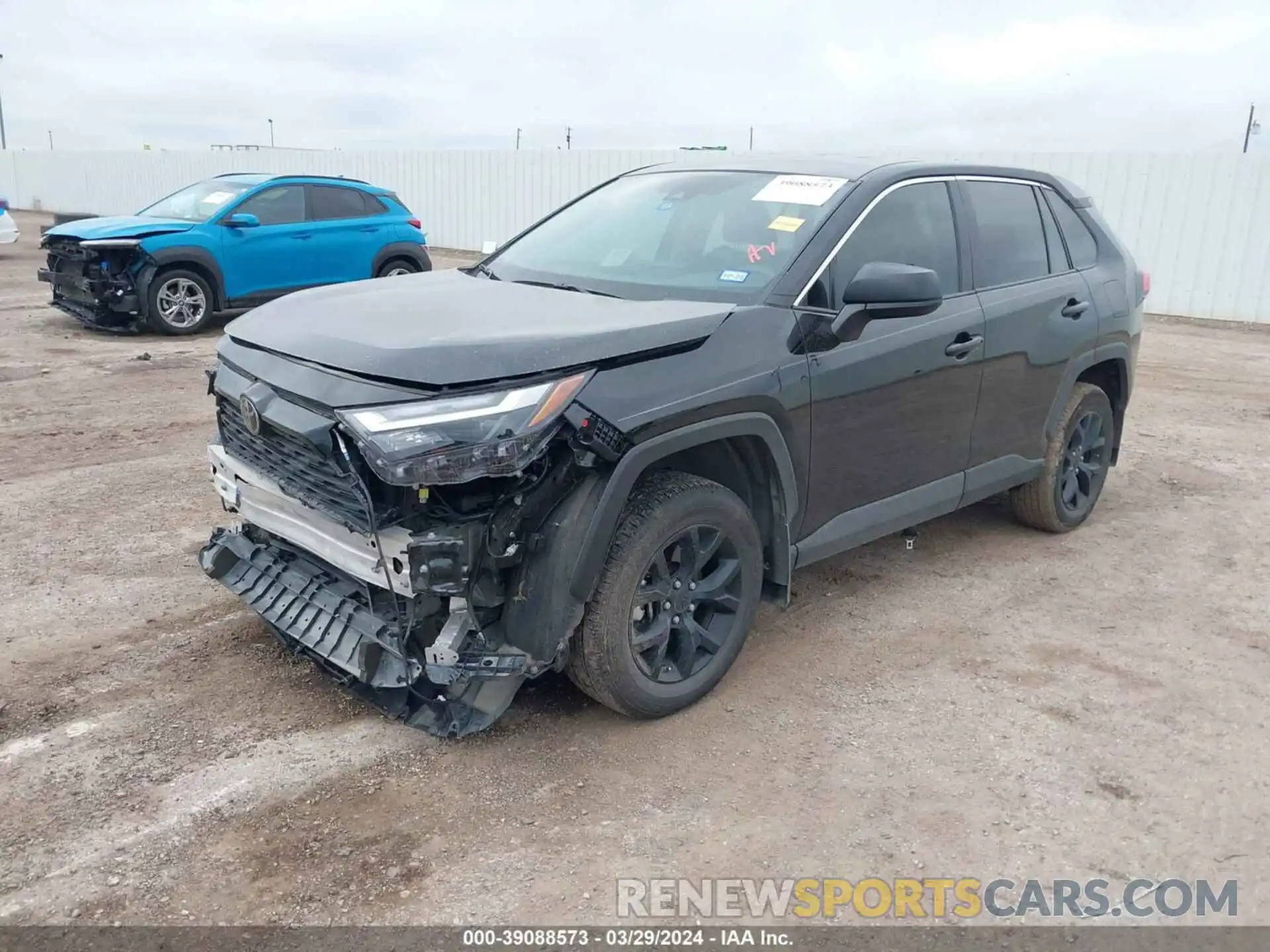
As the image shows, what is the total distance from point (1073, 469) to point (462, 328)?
11.8 ft

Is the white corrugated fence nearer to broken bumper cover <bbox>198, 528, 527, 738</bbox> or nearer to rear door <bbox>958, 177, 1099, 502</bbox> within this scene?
rear door <bbox>958, 177, 1099, 502</bbox>

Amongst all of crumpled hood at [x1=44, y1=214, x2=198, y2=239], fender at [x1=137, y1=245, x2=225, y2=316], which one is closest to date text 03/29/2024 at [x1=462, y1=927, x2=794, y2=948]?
fender at [x1=137, y1=245, x2=225, y2=316]

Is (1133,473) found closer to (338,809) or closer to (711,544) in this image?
(711,544)

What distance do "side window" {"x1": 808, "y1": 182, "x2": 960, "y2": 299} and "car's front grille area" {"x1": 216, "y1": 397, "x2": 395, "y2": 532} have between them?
5.74 ft

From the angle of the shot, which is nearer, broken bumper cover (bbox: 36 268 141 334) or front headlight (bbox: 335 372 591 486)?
front headlight (bbox: 335 372 591 486)

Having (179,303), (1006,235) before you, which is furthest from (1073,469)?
(179,303)

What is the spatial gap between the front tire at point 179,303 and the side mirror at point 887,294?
8.68 m

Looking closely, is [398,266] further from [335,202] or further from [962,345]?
[962,345]

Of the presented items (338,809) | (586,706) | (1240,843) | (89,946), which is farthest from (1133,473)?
(89,946)

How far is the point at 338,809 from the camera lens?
299 cm

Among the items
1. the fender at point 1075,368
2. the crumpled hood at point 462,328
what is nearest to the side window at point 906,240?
the crumpled hood at point 462,328

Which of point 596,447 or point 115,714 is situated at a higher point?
point 596,447

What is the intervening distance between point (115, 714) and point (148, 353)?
23.2 feet

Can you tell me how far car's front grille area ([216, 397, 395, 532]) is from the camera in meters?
2.99
